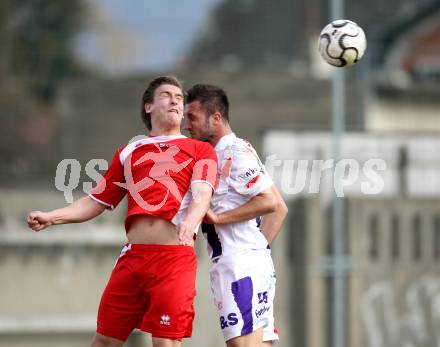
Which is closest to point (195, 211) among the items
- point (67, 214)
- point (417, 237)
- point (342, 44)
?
point (67, 214)

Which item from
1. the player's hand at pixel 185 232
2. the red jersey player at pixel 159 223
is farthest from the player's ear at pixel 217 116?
the player's hand at pixel 185 232

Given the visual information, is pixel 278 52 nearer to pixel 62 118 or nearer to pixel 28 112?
pixel 28 112

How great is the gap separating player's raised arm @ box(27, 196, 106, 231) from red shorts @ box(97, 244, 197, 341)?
390mm

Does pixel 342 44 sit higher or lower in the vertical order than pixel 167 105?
higher

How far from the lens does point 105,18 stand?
162 ft

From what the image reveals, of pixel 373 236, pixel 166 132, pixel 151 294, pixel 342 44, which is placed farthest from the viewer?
pixel 373 236

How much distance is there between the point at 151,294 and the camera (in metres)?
7.12

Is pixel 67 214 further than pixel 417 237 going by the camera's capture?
No

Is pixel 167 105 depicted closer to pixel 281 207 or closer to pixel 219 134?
pixel 219 134

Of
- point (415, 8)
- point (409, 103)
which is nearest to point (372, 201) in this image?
point (409, 103)

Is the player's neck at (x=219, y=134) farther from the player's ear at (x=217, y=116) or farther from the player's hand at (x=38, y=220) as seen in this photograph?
the player's hand at (x=38, y=220)

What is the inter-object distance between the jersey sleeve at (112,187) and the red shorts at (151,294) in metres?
0.39

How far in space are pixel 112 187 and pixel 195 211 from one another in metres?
0.77

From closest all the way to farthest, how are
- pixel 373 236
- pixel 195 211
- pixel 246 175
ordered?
pixel 195 211 → pixel 246 175 → pixel 373 236
